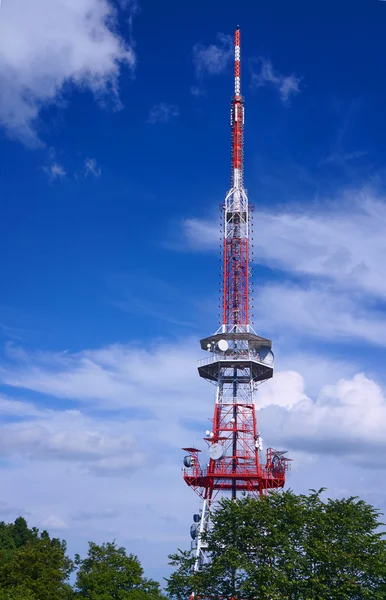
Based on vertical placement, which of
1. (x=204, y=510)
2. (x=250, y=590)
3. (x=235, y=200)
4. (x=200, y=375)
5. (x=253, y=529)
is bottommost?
(x=250, y=590)

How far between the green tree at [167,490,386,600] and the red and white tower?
22.9 m

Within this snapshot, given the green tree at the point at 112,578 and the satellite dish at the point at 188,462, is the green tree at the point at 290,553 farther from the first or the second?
the satellite dish at the point at 188,462

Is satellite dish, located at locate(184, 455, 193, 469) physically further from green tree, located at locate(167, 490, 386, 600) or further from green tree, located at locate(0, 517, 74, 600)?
green tree, located at locate(167, 490, 386, 600)

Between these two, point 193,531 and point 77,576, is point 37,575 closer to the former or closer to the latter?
point 77,576

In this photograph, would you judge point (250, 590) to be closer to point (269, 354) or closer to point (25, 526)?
point (269, 354)

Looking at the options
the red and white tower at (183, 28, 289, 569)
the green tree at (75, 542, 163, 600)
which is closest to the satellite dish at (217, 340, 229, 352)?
the red and white tower at (183, 28, 289, 569)

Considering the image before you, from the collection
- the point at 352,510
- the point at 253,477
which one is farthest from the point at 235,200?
the point at 352,510

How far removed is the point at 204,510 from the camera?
3206 inches

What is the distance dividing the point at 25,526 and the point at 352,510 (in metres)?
81.0

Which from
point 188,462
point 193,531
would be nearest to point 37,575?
point 193,531

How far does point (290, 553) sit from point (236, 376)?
1463 inches

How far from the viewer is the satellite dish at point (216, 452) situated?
8062 cm

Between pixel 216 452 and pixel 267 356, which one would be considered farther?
pixel 267 356

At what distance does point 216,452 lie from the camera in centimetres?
8088
